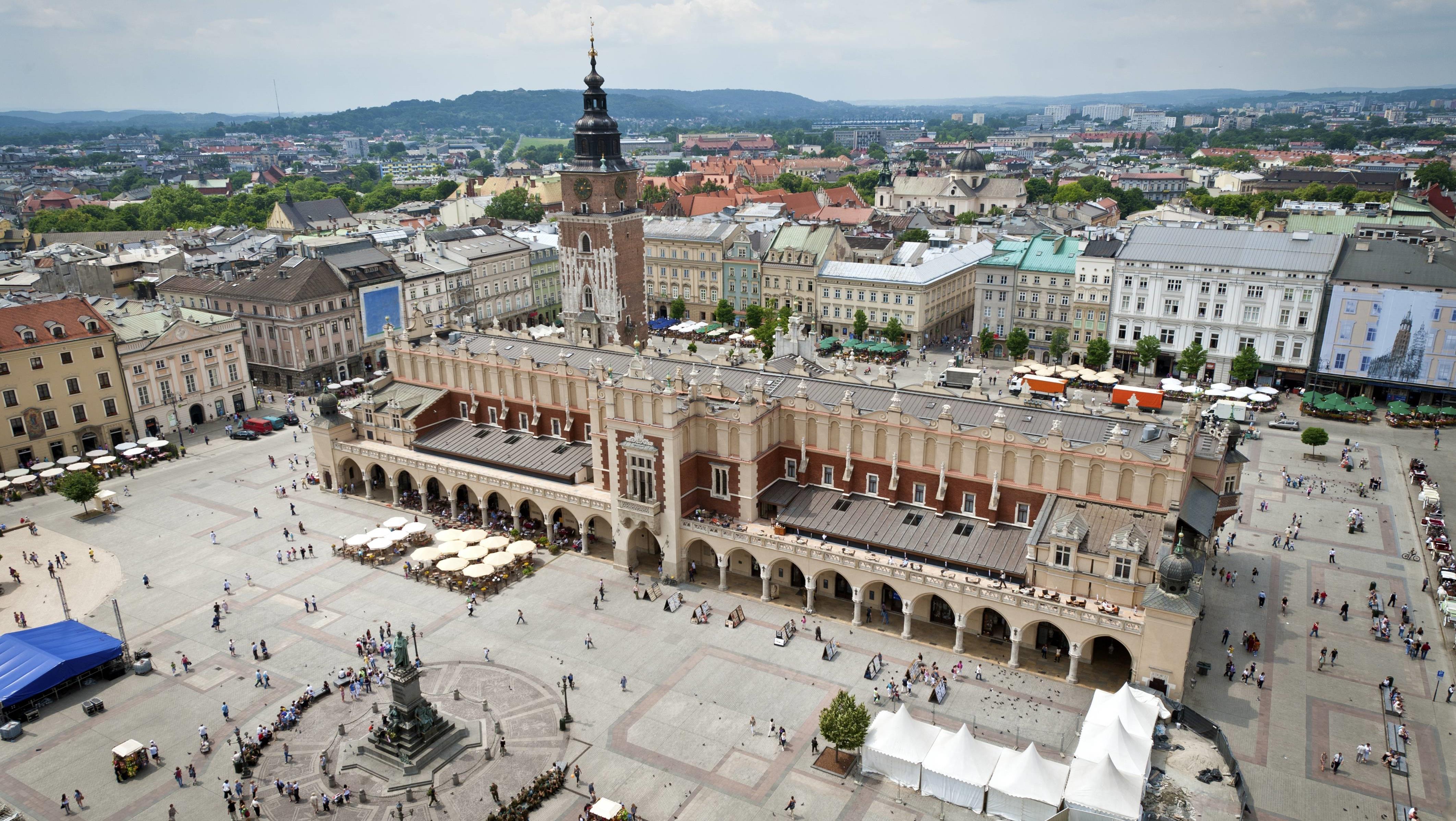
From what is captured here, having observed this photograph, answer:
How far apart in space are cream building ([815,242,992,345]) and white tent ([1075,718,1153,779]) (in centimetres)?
9024

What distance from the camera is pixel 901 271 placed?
133 metres

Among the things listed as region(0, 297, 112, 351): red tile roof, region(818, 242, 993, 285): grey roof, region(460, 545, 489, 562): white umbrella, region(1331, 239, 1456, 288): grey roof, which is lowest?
region(460, 545, 489, 562): white umbrella

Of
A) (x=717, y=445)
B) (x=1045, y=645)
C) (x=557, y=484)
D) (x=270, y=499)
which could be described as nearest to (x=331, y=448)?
(x=270, y=499)

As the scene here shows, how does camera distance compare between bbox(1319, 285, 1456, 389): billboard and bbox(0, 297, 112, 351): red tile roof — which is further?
bbox(1319, 285, 1456, 389): billboard

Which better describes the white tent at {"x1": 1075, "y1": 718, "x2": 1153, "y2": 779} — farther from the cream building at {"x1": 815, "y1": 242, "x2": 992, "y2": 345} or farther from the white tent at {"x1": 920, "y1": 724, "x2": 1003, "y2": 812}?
the cream building at {"x1": 815, "y1": 242, "x2": 992, "y2": 345}

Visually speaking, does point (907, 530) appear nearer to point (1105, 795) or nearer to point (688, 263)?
point (1105, 795)

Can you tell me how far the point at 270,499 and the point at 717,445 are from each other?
151 feet

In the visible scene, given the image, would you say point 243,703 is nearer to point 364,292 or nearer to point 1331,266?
point 364,292

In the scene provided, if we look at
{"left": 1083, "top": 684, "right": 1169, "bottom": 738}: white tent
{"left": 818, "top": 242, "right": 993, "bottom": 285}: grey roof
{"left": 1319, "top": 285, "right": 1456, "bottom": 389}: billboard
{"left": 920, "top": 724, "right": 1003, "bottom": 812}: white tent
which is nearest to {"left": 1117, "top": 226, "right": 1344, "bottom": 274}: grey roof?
{"left": 1319, "top": 285, "right": 1456, "bottom": 389}: billboard

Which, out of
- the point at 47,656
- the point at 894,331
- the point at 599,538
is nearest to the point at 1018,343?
the point at 894,331

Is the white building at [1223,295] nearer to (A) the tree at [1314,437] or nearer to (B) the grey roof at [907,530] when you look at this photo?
(A) the tree at [1314,437]

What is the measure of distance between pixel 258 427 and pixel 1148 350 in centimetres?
10935

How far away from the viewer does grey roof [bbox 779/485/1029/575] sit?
58844 millimetres

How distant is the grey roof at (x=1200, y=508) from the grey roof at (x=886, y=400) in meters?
4.35
